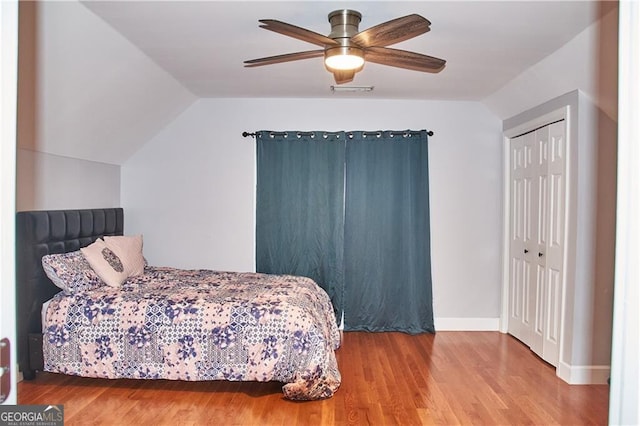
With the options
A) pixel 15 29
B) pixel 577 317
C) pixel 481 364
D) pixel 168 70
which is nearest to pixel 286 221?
pixel 168 70

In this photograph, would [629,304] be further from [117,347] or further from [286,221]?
[286,221]

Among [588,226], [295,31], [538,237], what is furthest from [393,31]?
[538,237]

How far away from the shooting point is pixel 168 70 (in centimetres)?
381

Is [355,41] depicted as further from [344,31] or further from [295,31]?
[295,31]

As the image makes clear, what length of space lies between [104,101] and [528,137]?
12.7 feet

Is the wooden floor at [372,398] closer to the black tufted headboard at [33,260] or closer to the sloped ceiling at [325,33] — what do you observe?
the black tufted headboard at [33,260]

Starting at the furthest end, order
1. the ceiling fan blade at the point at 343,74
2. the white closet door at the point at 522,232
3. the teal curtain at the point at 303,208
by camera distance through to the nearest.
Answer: the teal curtain at the point at 303,208 < the white closet door at the point at 522,232 < the ceiling fan blade at the point at 343,74

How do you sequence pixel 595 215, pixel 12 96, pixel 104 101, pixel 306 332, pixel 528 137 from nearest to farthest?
pixel 12 96, pixel 306 332, pixel 595 215, pixel 104 101, pixel 528 137

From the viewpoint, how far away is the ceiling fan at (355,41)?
84.7 inches

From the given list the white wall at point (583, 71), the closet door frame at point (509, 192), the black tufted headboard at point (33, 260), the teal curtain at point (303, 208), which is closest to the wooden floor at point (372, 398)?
the black tufted headboard at point (33, 260)

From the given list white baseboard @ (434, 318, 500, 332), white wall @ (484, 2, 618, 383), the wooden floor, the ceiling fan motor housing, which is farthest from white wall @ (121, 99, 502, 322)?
the ceiling fan motor housing

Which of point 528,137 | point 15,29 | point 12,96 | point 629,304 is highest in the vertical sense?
point 528,137

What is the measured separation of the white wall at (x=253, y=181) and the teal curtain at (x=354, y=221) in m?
0.20

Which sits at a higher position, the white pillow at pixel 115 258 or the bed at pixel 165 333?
the white pillow at pixel 115 258
